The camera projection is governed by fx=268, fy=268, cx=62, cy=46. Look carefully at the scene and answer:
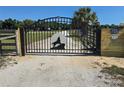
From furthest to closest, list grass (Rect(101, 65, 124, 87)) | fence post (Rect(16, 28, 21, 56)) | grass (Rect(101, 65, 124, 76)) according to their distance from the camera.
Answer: fence post (Rect(16, 28, 21, 56)) → grass (Rect(101, 65, 124, 76)) → grass (Rect(101, 65, 124, 87))

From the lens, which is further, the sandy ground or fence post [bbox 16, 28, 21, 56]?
fence post [bbox 16, 28, 21, 56]

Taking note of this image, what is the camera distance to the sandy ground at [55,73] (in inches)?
299

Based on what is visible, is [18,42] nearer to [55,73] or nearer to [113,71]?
[55,73]

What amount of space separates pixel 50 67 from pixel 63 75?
1517 millimetres

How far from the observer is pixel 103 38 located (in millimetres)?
13266

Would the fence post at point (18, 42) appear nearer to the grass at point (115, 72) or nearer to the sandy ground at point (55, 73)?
the sandy ground at point (55, 73)

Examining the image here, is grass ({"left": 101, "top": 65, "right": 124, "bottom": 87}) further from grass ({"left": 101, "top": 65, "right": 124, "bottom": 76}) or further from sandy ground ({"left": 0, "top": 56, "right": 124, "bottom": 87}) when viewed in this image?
sandy ground ({"left": 0, "top": 56, "right": 124, "bottom": 87})

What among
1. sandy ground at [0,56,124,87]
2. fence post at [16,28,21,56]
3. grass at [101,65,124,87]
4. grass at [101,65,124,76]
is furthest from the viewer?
fence post at [16,28,21,56]

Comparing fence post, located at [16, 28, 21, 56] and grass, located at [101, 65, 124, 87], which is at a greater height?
fence post, located at [16, 28, 21, 56]

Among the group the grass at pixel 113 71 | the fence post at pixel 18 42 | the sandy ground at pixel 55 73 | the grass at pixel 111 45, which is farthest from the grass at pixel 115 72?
the fence post at pixel 18 42

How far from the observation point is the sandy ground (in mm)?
7605

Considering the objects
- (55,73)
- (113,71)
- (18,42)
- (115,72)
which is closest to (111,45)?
(113,71)

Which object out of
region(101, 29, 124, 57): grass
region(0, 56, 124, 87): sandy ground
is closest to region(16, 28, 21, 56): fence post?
region(0, 56, 124, 87): sandy ground
